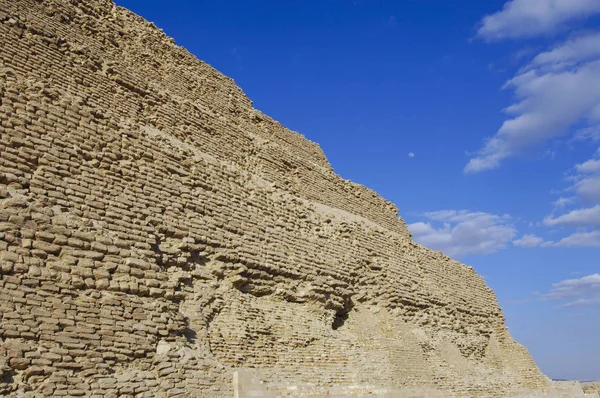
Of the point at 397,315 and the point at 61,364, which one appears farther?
the point at 397,315

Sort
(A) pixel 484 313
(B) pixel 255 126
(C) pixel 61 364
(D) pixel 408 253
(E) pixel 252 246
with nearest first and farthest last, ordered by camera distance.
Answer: (C) pixel 61 364, (E) pixel 252 246, (B) pixel 255 126, (D) pixel 408 253, (A) pixel 484 313

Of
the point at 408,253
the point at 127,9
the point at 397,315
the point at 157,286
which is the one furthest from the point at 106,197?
the point at 408,253

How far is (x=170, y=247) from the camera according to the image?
29.3ft

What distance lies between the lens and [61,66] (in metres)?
9.71

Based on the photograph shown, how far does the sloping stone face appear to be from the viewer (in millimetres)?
6859

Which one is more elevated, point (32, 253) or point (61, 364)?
point (32, 253)

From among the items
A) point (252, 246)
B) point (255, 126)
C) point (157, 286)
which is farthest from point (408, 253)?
point (157, 286)

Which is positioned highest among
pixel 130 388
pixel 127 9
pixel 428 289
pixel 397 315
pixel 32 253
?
pixel 127 9

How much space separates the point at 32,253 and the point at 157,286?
6.23ft

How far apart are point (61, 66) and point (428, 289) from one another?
38.1 ft

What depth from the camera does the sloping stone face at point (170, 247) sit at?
22.5 feet

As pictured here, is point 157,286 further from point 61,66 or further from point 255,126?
point 255,126

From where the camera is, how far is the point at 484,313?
18.8 m

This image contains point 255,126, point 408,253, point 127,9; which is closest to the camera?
point 127,9
